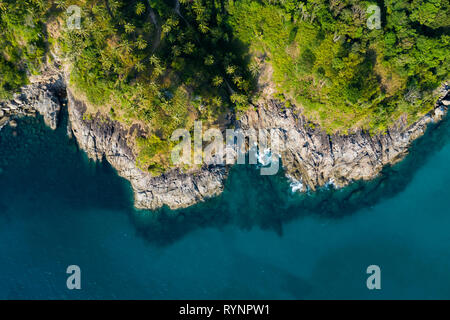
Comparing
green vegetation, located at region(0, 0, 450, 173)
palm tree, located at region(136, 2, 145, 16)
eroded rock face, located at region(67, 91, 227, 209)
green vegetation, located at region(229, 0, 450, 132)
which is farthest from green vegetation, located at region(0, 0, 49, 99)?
green vegetation, located at region(229, 0, 450, 132)

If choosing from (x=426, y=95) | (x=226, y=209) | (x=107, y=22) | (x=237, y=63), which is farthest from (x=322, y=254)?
(x=107, y=22)

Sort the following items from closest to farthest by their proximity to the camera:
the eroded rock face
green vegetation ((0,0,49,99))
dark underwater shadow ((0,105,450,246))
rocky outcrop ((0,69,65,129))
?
green vegetation ((0,0,49,99)), the eroded rock face, dark underwater shadow ((0,105,450,246)), rocky outcrop ((0,69,65,129))

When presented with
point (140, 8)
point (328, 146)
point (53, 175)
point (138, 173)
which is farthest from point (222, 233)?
point (140, 8)

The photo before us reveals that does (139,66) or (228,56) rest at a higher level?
(228,56)

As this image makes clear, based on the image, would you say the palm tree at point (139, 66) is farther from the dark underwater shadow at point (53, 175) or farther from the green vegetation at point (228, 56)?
the dark underwater shadow at point (53, 175)

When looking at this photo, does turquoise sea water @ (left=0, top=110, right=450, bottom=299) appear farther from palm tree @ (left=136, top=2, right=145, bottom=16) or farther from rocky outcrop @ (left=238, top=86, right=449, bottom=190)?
palm tree @ (left=136, top=2, right=145, bottom=16)

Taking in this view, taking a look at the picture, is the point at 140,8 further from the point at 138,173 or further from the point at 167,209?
the point at 167,209

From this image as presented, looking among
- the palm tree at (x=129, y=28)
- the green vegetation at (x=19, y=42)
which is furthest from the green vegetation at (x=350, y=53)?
the green vegetation at (x=19, y=42)
